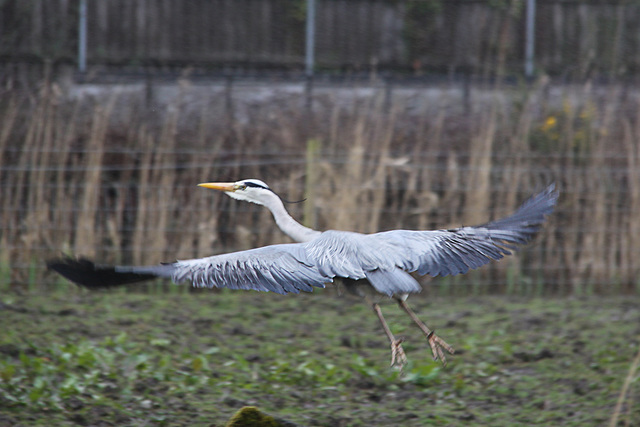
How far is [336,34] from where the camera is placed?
11.1m

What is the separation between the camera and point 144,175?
25.2 ft

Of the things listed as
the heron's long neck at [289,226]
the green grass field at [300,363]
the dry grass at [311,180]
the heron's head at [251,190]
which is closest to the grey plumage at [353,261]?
A: the heron's long neck at [289,226]

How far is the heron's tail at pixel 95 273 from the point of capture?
3916 millimetres

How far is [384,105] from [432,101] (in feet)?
1.81

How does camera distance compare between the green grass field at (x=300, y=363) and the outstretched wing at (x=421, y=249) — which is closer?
the outstretched wing at (x=421, y=249)

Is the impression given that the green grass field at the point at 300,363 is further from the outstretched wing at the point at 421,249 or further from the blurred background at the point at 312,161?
the outstretched wing at the point at 421,249

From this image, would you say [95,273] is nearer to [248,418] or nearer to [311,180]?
[248,418]

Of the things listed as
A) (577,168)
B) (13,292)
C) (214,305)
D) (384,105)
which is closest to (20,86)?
(13,292)

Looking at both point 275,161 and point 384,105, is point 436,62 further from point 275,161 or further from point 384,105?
point 275,161

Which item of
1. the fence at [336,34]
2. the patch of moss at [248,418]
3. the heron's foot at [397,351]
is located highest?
the fence at [336,34]

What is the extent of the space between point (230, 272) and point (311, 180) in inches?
143

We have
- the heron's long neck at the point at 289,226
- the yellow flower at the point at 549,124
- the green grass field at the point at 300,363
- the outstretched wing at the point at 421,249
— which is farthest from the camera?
the yellow flower at the point at 549,124

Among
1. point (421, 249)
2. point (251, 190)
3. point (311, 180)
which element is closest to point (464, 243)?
point (421, 249)

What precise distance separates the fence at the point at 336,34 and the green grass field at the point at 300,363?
4.63 m
